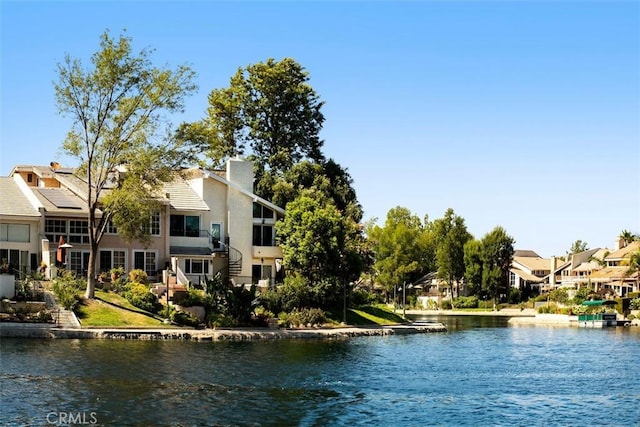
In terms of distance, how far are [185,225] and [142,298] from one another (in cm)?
1316

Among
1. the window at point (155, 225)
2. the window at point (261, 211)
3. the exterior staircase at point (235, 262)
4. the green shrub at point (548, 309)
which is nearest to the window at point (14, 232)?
the window at point (155, 225)

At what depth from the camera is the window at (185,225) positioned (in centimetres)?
6418

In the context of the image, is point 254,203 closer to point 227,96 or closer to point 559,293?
point 227,96

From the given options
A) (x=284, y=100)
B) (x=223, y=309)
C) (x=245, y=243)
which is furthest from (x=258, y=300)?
(x=284, y=100)

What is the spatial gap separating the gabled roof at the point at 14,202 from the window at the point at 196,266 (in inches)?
463

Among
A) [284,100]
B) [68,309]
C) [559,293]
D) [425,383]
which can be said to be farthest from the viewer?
[559,293]

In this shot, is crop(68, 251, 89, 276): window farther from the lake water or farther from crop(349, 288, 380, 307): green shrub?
crop(349, 288, 380, 307): green shrub

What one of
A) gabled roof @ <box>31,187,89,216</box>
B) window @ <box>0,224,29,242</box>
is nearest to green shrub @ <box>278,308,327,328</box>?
gabled roof @ <box>31,187,89,216</box>

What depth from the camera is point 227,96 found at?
89.0m

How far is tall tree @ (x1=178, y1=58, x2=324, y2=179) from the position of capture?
86.8m

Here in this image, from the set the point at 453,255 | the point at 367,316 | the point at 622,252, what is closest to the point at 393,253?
the point at 453,255

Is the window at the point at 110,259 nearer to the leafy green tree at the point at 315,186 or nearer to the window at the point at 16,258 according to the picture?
the window at the point at 16,258

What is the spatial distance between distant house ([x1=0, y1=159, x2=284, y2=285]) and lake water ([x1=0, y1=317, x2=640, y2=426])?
15190 millimetres

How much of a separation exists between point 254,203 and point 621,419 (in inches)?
1710
